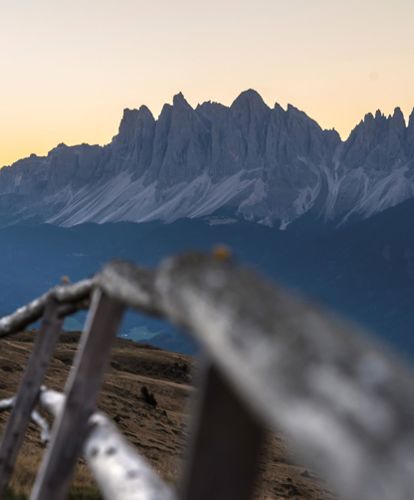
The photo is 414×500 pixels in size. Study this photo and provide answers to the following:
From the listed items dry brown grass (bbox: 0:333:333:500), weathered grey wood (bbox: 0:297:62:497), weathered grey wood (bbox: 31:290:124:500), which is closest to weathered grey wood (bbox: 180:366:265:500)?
weathered grey wood (bbox: 31:290:124:500)

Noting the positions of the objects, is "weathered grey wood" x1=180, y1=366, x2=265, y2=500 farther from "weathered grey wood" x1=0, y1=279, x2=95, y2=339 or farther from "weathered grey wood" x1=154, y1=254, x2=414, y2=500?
"weathered grey wood" x1=0, y1=279, x2=95, y2=339

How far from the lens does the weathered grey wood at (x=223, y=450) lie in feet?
5.60

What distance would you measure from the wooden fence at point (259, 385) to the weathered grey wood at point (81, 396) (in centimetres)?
1

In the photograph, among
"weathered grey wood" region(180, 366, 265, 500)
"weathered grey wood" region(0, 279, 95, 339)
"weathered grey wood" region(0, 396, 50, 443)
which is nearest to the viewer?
"weathered grey wood" region(180, 366, 265, 500)

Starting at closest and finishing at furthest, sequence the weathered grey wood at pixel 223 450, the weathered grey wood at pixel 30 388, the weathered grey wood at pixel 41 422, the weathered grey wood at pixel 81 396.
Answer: the weathered grey wood at pixel 223 450, the weathered grey wood at pixel 81 396, the weathered grey wood at pixel 30 388, the weathered grey wood at pixel 41 422

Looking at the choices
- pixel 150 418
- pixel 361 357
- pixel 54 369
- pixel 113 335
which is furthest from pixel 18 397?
pixel 54 369

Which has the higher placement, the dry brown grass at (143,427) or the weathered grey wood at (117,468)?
the dry brown grass at (143,427)

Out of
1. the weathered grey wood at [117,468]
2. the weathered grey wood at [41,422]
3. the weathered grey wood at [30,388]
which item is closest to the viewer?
the weathered grey wood at [117,468]

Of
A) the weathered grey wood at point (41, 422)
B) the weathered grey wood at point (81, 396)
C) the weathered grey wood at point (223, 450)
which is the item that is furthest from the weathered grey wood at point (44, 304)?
the weathered grey wood at point (223, 450)

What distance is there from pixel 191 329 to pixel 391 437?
919mm

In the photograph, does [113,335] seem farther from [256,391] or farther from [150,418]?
[150,418]

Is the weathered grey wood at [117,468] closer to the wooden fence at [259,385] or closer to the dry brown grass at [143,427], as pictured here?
the wooden fence at [259,385]

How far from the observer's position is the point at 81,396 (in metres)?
3.48

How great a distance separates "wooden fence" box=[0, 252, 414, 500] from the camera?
1.03 m
